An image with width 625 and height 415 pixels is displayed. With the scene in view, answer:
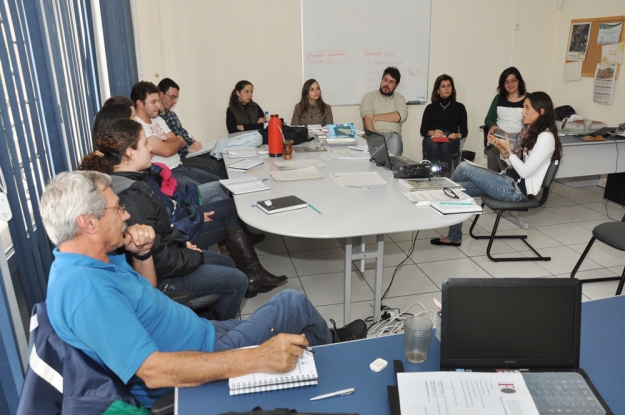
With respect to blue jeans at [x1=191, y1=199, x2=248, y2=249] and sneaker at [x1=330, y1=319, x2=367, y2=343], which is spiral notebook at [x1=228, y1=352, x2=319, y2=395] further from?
blue jeans at [x1=191, y1=199, x2=248, y2=249]

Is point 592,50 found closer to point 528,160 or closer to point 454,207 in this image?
point 528,160

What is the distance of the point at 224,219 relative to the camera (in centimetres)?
320

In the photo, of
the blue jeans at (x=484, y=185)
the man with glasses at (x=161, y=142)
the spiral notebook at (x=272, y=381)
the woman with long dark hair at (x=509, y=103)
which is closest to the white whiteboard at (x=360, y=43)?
the woman with long dark hair at (x=509, y=103)

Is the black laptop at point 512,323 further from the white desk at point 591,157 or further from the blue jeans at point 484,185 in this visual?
the white desk at point 591,157

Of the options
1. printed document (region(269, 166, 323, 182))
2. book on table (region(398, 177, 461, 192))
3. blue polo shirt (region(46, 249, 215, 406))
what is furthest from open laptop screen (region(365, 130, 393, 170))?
blue polo shirt (region(46, 249, 215, 406))

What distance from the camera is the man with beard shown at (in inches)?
210

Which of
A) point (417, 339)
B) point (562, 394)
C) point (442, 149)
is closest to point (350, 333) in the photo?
point (417, 339)

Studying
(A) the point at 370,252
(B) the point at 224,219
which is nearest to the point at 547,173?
(A) the point at 370,252

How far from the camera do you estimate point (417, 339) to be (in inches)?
53.1

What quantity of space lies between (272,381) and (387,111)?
15.2 feet

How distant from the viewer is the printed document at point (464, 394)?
1.13 metres

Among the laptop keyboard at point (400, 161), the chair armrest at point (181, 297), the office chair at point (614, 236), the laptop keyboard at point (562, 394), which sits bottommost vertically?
the office chair at point (614, 236)

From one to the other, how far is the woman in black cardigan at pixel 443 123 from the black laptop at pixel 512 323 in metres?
4.12

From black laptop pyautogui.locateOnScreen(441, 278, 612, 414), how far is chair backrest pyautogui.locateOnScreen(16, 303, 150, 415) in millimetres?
883
